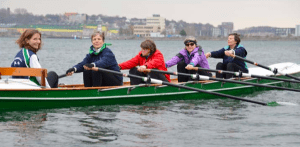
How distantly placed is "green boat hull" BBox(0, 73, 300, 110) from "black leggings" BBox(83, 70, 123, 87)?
303 mm

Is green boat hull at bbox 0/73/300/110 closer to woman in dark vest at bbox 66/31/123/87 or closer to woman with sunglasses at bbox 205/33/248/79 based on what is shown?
woman in dark vest at bbox 66/31/123/87

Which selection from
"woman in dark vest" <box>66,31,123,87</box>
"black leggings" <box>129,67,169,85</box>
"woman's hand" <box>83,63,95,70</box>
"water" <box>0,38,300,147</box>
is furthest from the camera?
"black leggings" <box>129,67,169,85</box>

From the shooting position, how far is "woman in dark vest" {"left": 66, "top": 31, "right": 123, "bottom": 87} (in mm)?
11750

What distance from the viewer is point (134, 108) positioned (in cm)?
1209

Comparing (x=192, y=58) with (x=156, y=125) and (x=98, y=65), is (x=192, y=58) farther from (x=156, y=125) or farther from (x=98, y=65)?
(x=156, y=125)

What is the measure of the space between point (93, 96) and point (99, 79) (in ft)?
1.50

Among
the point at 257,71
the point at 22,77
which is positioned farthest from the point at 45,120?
the point at 257,71

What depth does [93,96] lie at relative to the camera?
38.5 ft

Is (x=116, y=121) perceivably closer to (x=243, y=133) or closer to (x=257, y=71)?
(x=243, y=133)

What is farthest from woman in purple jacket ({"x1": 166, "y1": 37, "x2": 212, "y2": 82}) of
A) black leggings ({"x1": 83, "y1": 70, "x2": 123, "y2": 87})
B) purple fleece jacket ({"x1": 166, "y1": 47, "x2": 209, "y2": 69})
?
black leggings ({"x1": 83, "y1": 70, "x2": 123, "y2": 87})

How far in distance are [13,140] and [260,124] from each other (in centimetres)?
484

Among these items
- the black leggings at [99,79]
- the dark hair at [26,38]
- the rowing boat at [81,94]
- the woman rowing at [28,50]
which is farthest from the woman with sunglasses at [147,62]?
the dark hair at [26,38]

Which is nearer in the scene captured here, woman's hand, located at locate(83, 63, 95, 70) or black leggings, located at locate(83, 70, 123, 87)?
woman's hand, located at locate(83, 63, 95, 70)

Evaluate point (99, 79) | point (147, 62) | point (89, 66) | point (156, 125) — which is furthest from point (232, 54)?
point (156, 125)
